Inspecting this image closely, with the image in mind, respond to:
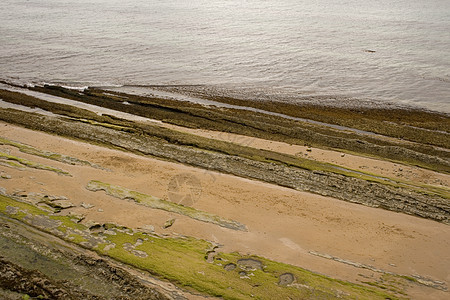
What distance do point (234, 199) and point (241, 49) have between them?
29.1 metres

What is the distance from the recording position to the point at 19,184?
12.9 m

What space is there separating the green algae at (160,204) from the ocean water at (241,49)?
16333 mm

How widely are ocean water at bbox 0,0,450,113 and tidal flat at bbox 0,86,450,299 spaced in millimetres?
8126

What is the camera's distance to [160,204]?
12.4m

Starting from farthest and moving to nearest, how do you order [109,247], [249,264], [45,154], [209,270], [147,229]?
1. [45,154]
2. [147,229]
3. [109,247]
4. [249,264]
5. [209,270]

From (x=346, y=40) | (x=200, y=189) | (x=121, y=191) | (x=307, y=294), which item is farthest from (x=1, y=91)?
(x=346, y=40)

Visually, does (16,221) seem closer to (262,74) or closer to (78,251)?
(78,251)

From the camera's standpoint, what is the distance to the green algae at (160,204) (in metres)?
11.7

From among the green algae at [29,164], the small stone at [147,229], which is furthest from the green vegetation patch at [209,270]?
the green algae at [29,164]

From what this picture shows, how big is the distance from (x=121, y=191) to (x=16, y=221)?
351cm

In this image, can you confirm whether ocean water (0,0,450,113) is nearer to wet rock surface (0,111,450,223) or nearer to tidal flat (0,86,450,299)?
tidal flat (0,86,450,299)

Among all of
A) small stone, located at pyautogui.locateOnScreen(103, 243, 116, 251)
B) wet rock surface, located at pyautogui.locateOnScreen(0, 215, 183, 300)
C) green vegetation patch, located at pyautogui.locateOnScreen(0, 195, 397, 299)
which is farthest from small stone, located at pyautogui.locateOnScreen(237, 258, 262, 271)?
small stone, located at pyautogui.locateOnScreen(103, 243, 116, 251)

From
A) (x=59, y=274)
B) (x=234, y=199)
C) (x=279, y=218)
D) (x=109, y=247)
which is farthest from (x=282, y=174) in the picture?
(x=59, y=274)

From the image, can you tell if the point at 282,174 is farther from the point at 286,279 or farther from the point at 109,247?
the point at 109,247
